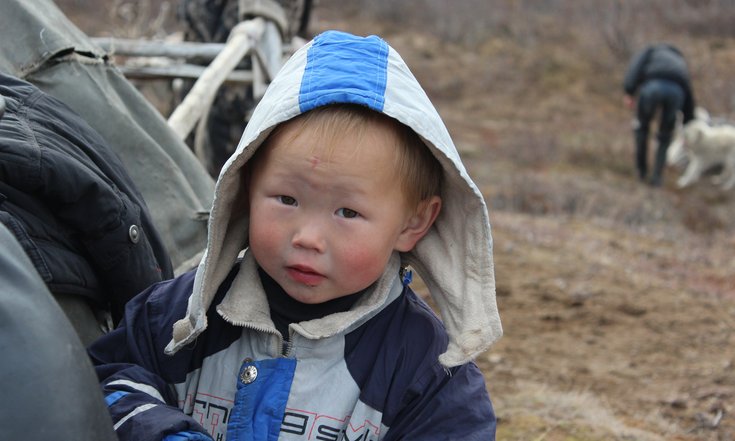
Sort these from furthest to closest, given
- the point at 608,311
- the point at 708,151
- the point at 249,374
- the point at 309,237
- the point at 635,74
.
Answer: the point at 708,151
the point at 635,74
the point at 608,311
the point at 249,374
the point at 309,237

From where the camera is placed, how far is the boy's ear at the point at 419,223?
1.98m

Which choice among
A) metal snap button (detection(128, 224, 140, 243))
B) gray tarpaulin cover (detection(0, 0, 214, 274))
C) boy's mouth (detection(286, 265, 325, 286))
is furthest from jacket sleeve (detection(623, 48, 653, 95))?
boy's mouth (detection(286, 265, 325, 286))

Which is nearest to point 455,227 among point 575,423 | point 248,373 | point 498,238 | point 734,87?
point 248,373

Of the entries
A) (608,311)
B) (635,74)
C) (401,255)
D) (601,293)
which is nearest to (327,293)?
(401,255)

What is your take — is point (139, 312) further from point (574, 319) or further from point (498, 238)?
point (498, 238)

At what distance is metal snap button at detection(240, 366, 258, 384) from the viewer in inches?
73.5

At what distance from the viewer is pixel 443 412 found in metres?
1.83

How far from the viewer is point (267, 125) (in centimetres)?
177

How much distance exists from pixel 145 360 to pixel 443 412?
0.59 meters

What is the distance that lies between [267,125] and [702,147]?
14.2 m

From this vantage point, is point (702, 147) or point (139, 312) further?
point (702, 147)

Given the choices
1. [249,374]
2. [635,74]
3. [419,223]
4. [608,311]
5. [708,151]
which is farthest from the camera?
[708,151]

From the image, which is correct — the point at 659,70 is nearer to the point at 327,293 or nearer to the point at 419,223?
the point at 419,223

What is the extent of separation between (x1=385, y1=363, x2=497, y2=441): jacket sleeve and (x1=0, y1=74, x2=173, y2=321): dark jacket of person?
658mm
